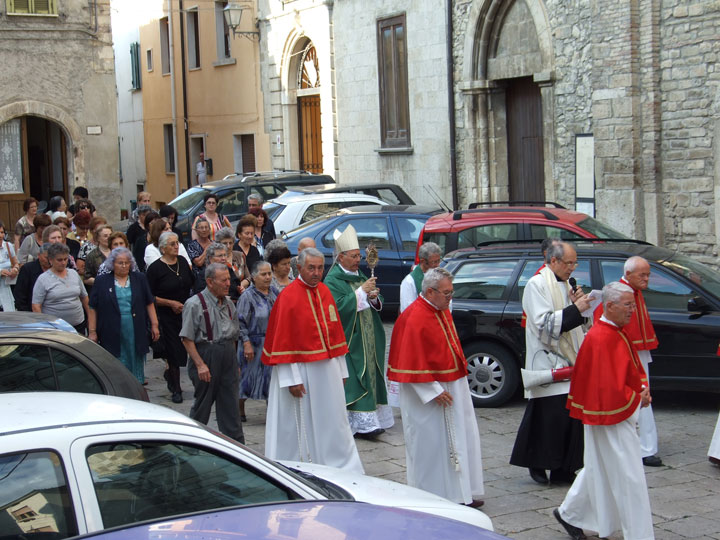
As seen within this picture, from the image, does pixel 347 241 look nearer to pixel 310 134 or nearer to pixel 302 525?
pixel 302 525

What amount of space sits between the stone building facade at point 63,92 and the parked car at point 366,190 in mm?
7444

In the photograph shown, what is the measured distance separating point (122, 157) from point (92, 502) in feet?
127

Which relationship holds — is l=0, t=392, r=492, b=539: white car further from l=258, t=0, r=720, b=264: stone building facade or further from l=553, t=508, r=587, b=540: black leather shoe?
l=258, t=0, r=720, b=264: stone building facade

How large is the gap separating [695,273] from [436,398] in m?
3.83

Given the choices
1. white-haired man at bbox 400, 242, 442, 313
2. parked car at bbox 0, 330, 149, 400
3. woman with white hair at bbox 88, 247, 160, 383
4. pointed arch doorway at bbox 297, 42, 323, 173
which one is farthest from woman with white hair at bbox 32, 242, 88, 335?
pointed arch doorway at bbox 297, 42, 323, 173

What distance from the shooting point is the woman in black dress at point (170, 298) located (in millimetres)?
10930

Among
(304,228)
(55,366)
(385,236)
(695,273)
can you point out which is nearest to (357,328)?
(695,273)

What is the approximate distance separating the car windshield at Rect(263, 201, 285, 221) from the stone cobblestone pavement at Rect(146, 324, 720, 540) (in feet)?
20.2

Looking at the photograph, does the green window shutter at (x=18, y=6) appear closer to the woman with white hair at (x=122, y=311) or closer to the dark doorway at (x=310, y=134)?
the dark doorway at (x=310, y=134)

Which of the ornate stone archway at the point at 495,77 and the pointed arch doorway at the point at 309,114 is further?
the pointed arch doorway at the point at 309,114

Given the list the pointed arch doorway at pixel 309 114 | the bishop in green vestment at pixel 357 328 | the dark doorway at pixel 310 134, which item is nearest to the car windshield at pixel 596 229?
the bishop in green vestment at pixel 357 328

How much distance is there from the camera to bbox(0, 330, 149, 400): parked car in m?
5.64

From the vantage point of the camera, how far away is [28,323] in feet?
19.9

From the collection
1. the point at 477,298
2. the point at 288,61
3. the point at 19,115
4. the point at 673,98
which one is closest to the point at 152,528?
→ the point at 477,298
